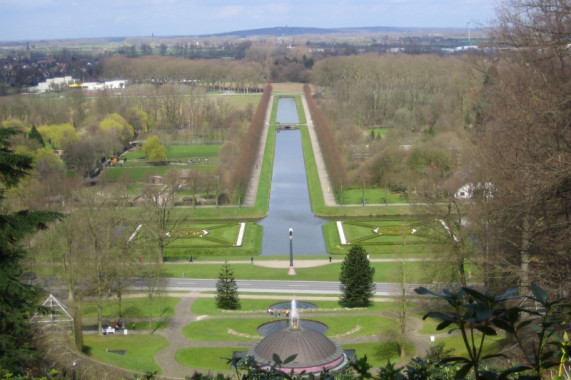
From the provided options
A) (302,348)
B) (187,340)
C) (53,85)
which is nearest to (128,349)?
(187,340)

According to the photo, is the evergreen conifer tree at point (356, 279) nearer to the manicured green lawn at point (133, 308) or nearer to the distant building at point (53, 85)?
the manicured green lawn at point (133, 308)

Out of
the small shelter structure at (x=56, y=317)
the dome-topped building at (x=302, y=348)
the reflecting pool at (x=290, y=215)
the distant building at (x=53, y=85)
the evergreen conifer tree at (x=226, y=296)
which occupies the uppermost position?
the dome-topped building at (x=302, y=348)

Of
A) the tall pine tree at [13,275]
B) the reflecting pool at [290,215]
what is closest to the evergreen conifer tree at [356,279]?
the reflecting pool at [290,215]

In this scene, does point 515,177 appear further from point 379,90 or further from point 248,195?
point 379,90

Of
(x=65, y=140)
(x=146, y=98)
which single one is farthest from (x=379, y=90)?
(x=65, y=140)

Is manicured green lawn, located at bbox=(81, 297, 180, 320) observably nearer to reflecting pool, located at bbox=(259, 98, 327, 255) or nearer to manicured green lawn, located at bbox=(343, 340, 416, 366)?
manicured green lawn, located at bbox=(343, 340, 416, 366)

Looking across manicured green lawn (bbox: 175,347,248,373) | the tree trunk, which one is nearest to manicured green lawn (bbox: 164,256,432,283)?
manicured green lawn (bbox: 175,347,248,373)

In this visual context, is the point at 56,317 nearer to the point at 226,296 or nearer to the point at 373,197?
the point at 226,296
